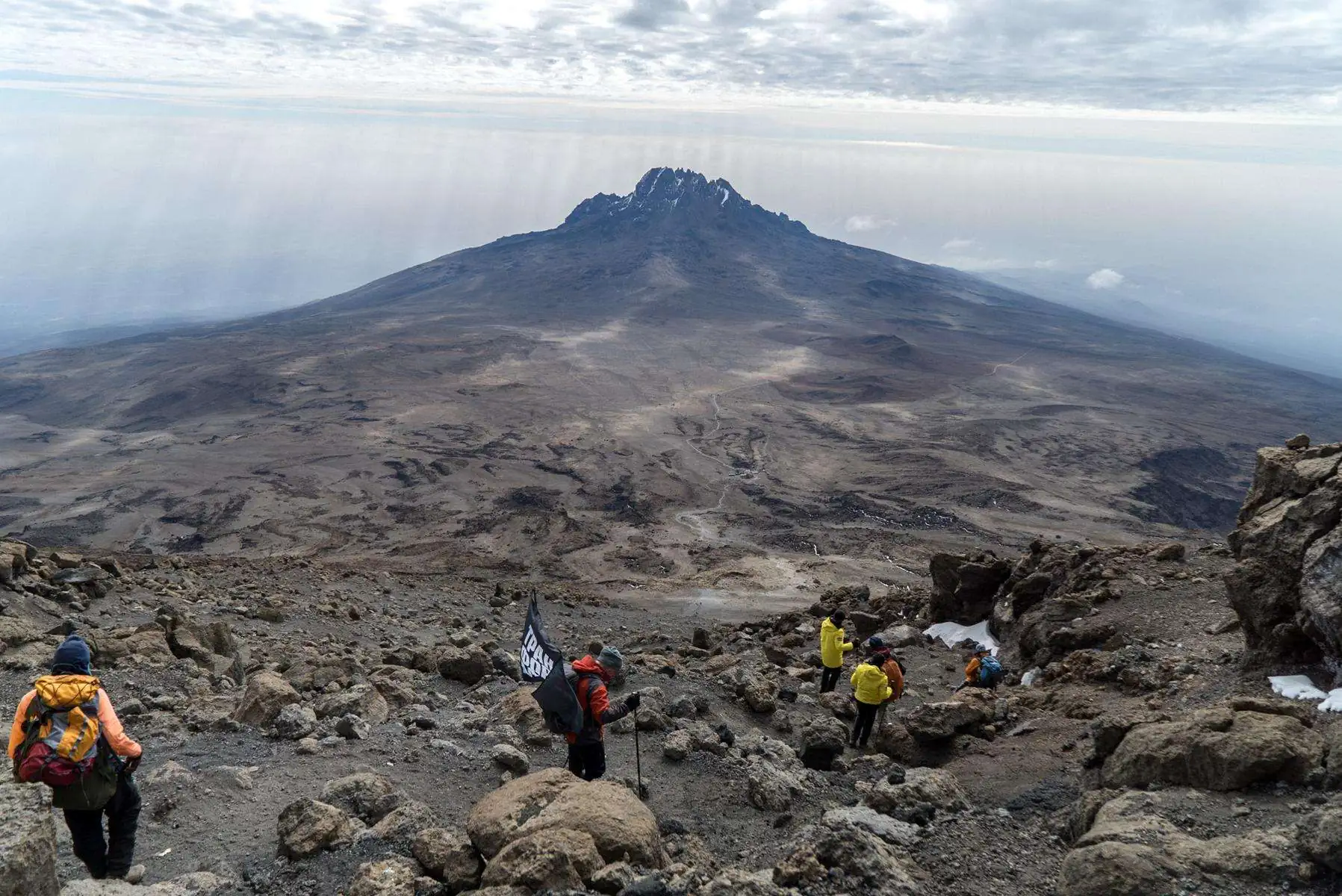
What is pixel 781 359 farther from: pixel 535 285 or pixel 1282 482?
pixel 1282 482

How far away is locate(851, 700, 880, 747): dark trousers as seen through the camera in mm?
7848

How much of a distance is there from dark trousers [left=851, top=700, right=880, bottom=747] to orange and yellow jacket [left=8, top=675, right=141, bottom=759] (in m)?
5.91

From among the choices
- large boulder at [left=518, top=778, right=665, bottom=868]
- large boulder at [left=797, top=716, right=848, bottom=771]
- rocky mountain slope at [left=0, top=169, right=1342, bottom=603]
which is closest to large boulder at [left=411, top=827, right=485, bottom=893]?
large boulder at [left=518, top=778, right=665, bottom=868]

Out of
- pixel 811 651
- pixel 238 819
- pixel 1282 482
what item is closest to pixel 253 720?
pixel 238 819

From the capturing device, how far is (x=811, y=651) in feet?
43.4

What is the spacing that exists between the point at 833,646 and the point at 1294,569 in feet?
15.1

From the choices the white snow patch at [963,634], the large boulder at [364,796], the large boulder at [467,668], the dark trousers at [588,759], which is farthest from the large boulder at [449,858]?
the white snow patch at [963,634]

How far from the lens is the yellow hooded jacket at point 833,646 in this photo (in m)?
9.88

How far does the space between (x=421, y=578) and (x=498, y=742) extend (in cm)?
1412

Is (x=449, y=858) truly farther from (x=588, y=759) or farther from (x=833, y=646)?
(x=833, y=646)

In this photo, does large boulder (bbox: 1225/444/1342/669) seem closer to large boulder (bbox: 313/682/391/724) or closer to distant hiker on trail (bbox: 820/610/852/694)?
distant hiker on trail (bbox: 820/610/852/694)

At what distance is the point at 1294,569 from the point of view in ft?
24.3

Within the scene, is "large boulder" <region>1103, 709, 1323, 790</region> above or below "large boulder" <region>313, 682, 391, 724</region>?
above

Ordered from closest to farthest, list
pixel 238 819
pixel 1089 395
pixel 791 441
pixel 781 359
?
1. pixel 238 819
2. pixel 791 441
3. pixel 1089 395
4. pixel 781 359
